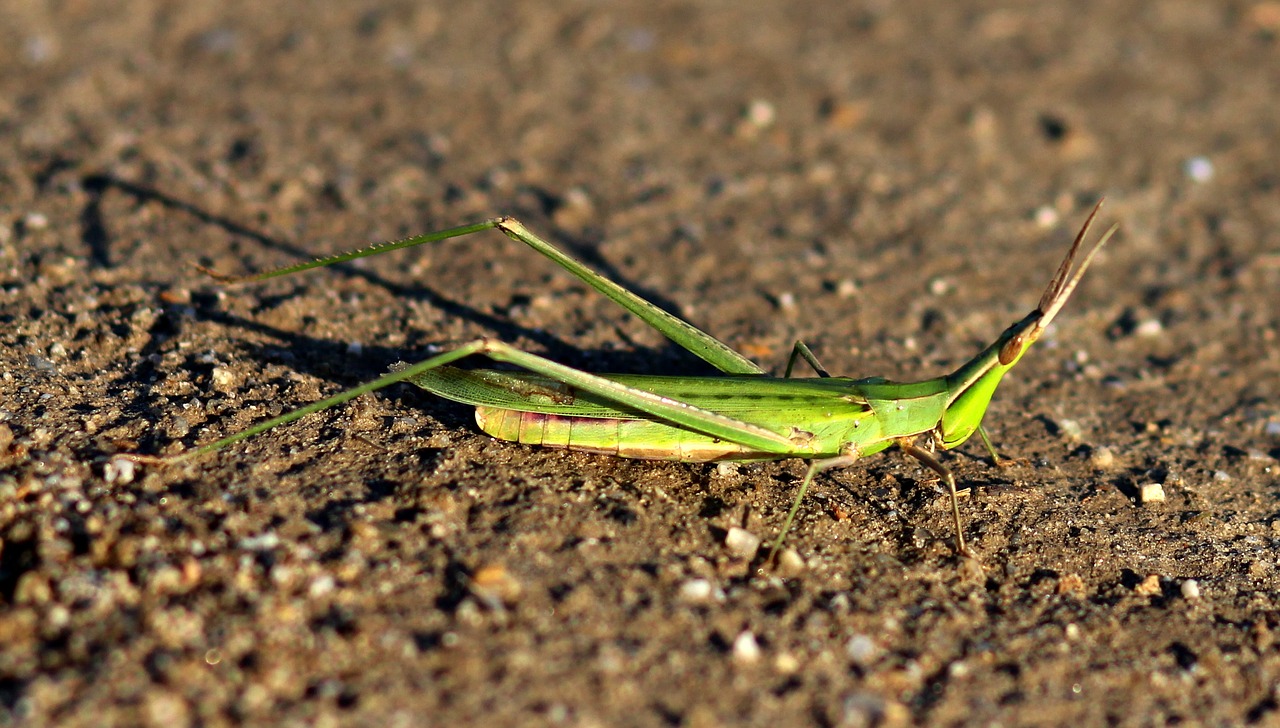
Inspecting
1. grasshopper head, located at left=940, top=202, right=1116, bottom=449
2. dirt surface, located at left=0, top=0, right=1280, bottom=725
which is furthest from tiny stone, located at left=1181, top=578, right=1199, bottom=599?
grasshopper head, located at left=940, top=202, right=1116, bottom=449

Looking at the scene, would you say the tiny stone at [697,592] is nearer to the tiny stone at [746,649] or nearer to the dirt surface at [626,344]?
the dirt surface at [626,344]

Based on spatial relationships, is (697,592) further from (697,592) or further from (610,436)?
(610,436)

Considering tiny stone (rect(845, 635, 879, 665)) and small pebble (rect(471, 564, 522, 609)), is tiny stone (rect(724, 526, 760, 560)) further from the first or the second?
small pebble (rect(471, 564, 522, 609))

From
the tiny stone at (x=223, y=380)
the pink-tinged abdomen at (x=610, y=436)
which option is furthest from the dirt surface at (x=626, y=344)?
the pink-tinged abdomen at (x=610, y=436)

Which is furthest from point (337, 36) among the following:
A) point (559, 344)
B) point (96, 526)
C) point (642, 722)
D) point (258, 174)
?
point (642, 722)

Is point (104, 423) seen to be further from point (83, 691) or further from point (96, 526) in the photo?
point (83, 691)

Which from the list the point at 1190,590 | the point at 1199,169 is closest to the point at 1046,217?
the point at 1199,169

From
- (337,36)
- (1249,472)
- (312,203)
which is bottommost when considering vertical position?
(1249,472)

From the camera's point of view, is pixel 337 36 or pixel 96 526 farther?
pixel 337 36

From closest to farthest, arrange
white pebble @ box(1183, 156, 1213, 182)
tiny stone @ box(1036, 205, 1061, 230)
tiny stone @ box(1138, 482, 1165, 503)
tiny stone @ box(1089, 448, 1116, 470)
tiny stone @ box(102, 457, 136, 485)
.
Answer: tiny stone @ box(102, 457, 136, 485) → tiny stone @ box(1138, 482, 1165, 503) → tiny stone @ box(1089, 448, 1116, 470) → tiny stone @ box(1036, 205, 1061, 230) → white pebble @ box(1183, 156, 1213, 182)
